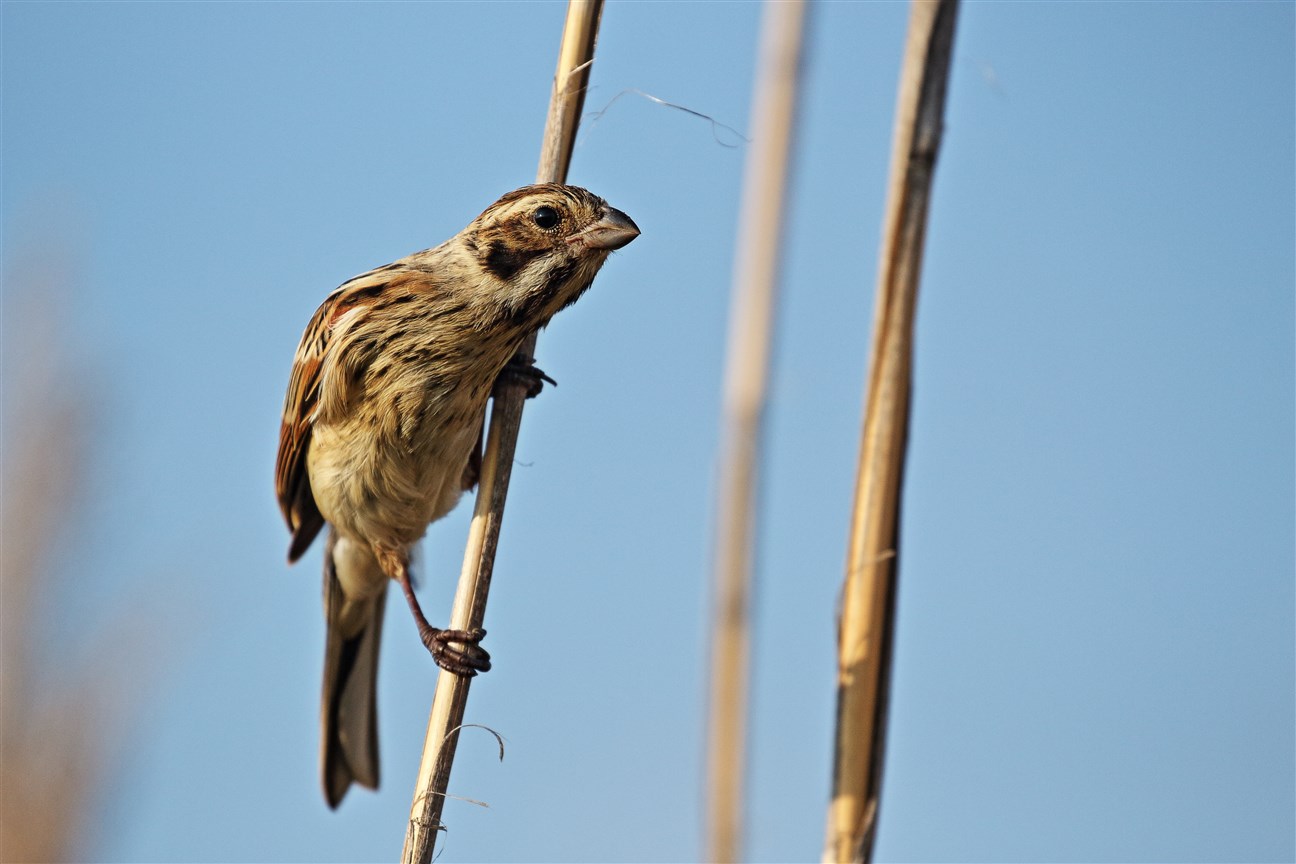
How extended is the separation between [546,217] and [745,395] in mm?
2279

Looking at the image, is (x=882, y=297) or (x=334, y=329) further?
(x=334, y=329)

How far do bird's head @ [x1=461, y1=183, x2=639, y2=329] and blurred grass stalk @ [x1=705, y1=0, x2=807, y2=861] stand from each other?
2.06 m

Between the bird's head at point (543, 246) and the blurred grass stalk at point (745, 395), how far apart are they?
2.06 metres

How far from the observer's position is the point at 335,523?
14.4 ft

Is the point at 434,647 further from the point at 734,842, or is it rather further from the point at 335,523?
the point at 734,842

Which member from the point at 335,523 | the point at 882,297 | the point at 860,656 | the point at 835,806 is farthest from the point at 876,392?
the point at 335,523

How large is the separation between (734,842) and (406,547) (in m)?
3.34

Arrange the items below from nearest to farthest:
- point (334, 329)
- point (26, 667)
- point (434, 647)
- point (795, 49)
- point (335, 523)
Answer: point (795, 49), point (26, 667), point (434, 647), point (334, 329), point (335, 523)

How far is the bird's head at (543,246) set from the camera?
3400 mm

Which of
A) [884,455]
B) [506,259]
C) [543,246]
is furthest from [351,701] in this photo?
[884,455]

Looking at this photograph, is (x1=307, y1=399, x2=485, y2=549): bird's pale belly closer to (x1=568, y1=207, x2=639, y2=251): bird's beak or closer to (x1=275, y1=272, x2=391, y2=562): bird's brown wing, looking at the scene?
(x1=275, y1=272, x2=391, y2=562): bird's brown wing

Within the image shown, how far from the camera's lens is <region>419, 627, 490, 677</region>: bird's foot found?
9.29ft

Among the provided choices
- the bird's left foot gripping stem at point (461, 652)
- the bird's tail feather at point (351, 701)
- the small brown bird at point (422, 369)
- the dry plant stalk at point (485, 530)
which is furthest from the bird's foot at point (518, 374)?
the bird's tail feather at point (351, 701)

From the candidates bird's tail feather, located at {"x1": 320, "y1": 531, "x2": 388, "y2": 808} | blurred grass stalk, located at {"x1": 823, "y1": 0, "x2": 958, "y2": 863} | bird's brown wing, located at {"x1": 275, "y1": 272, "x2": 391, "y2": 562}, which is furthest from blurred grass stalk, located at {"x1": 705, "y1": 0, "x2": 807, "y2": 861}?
bird's tail feather, located at {"x1": 320, "y1": 531, "x2": 388, "y2": 808}
